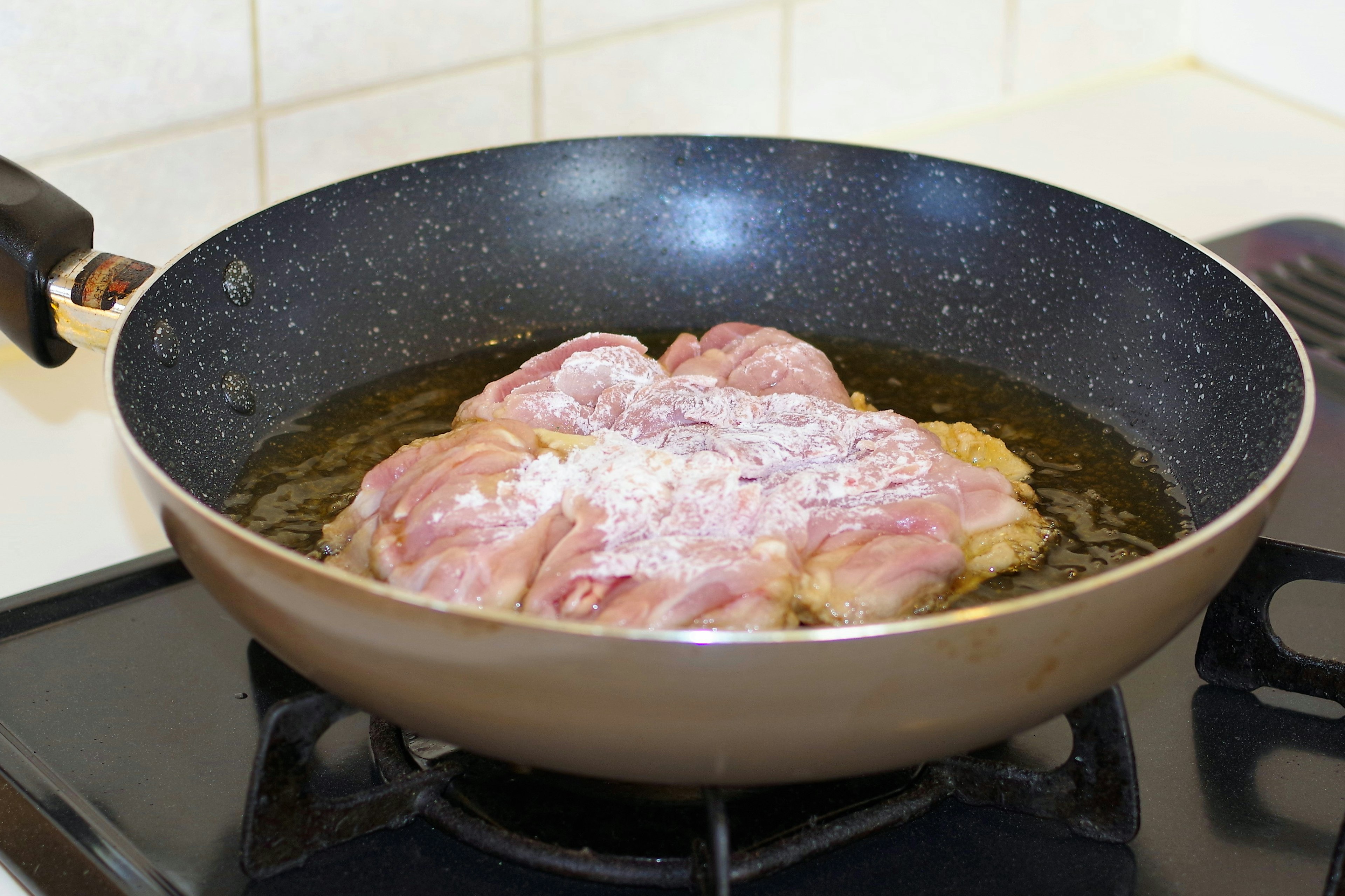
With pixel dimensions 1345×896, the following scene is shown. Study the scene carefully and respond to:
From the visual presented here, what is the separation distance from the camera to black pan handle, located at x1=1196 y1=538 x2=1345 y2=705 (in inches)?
38.9

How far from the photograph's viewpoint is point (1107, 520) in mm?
1104

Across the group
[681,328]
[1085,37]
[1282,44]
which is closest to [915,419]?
[681,328]

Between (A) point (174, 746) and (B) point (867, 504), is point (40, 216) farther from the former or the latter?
(B) point (867, 504)

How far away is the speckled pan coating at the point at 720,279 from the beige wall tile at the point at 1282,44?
1055 mm

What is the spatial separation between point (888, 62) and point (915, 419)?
0.90 meters

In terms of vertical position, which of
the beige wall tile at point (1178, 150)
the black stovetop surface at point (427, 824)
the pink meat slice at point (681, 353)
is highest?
the beige wall tile at point (1178, 150)

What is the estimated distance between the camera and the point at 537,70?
1.68 metres

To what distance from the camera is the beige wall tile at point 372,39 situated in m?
1.49

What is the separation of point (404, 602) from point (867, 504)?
416 mm

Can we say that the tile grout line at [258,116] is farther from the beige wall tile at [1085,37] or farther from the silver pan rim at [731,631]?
the beige wall tile at [1085,37]

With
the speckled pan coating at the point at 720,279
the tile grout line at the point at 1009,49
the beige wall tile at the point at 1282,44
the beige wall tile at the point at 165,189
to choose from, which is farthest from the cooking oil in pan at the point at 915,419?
the beige wall tile at the point at 1282,44

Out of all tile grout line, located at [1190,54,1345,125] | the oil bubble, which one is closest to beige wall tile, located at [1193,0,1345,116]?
tile grout line, located at [1190,54,1345,125]

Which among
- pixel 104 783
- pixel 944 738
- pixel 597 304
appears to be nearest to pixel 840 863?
pixel 944 738

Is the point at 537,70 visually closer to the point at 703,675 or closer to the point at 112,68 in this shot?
the point at 112,68
